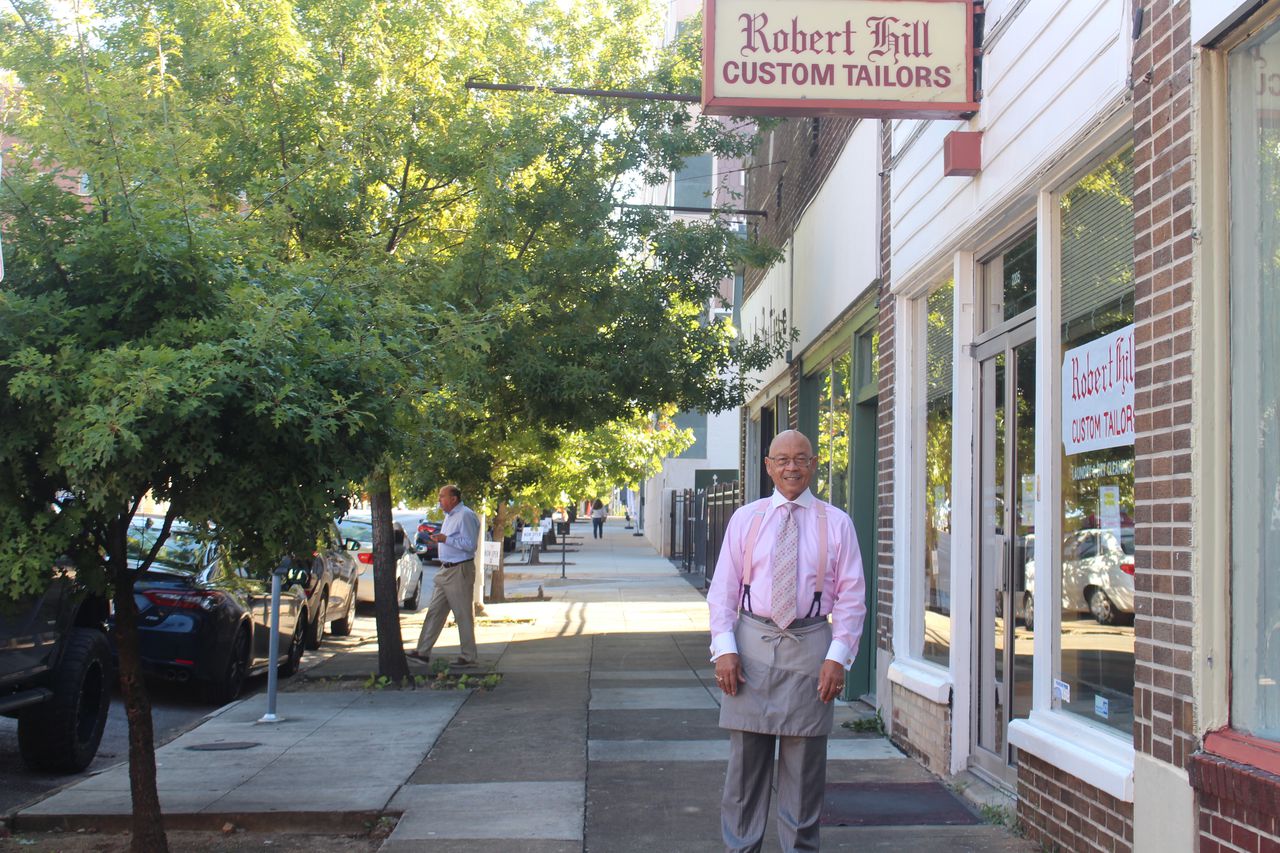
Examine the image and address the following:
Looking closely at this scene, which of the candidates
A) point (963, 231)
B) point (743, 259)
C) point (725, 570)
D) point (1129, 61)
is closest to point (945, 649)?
point (963, 231)

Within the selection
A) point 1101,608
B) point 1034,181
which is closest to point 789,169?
point 1034,181

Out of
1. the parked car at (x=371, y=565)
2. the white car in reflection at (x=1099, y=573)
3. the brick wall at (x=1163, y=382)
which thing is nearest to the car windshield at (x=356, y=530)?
the parked car at (x=371, y=565)

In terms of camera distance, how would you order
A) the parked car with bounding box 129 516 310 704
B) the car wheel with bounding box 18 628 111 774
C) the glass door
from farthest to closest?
the parked car with bounding box 129 516 310 704
the car wheel with bounding box 18 628 111 774
the glass door

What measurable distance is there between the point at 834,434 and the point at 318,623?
21.7 ft

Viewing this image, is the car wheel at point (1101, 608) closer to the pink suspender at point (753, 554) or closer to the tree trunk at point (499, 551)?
the pink suspender at point (753, 554)

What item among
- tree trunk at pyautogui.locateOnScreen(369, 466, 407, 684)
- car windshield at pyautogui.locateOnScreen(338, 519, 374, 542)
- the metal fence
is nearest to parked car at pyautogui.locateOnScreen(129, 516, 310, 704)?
tree trunk at pyautogui.locateOnScreen(369, 466, 407, 684)

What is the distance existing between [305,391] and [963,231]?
3.64 meters

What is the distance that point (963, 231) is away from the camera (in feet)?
23.4

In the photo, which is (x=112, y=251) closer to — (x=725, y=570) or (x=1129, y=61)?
(x=725, y=570)

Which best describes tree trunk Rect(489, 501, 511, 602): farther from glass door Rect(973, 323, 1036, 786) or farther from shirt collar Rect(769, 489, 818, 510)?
shirt collar Rect(769, 489, 818, 510)

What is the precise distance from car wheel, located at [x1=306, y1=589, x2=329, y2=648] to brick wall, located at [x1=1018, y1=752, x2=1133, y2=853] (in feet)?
33.1

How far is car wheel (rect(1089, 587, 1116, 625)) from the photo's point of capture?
17.5ft

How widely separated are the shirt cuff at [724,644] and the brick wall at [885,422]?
4123 millimetres

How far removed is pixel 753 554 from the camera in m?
5.04
